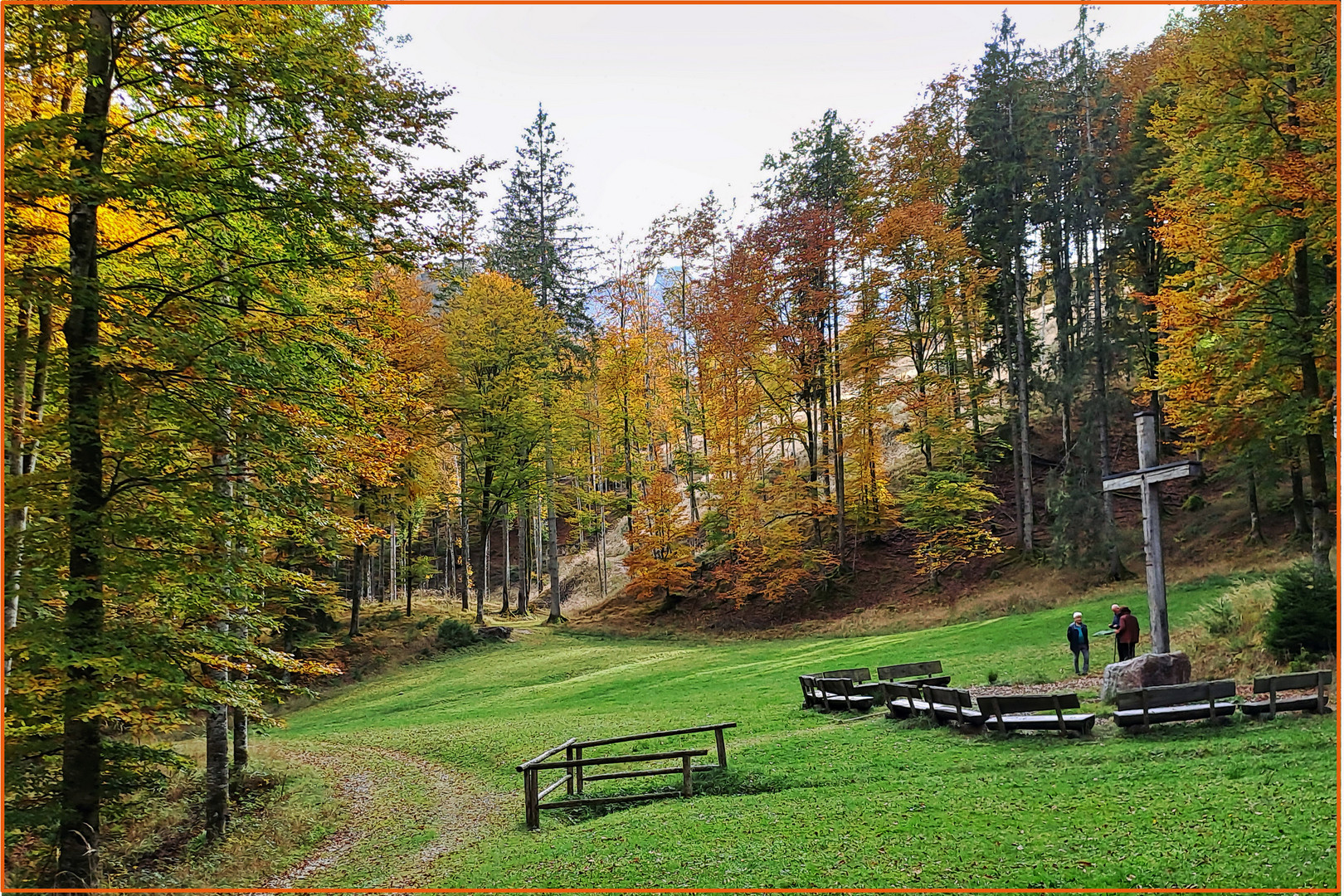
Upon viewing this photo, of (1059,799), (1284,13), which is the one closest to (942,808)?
(1059,799)

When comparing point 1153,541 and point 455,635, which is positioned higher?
point 1153,541

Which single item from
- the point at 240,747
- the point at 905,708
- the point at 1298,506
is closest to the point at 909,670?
the point at 905,708

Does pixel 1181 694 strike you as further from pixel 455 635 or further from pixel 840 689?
pixel 455 635

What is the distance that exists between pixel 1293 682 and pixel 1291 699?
304 millimetres

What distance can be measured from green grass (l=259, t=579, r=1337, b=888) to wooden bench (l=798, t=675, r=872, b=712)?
16.3 inches

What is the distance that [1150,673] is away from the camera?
11.8 meters

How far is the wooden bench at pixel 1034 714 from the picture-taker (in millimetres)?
10109

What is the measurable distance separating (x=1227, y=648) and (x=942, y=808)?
30.2 feet

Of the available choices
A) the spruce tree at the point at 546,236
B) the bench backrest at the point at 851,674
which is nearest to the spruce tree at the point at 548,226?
the spruce tree at the point at 546,236

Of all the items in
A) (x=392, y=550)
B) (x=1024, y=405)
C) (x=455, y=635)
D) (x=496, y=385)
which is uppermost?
(x=496, y=385)

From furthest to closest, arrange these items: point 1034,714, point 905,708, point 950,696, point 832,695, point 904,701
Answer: point 832,695
point 904,701
point 905,708
point 950,696
point 1034,714

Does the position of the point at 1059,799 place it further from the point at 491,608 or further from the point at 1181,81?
the point at 491,608

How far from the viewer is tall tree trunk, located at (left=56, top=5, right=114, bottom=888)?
6.89m

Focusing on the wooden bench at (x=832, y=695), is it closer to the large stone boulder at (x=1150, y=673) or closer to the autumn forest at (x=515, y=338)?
the large stone boulder at (x=1150, y=673)
